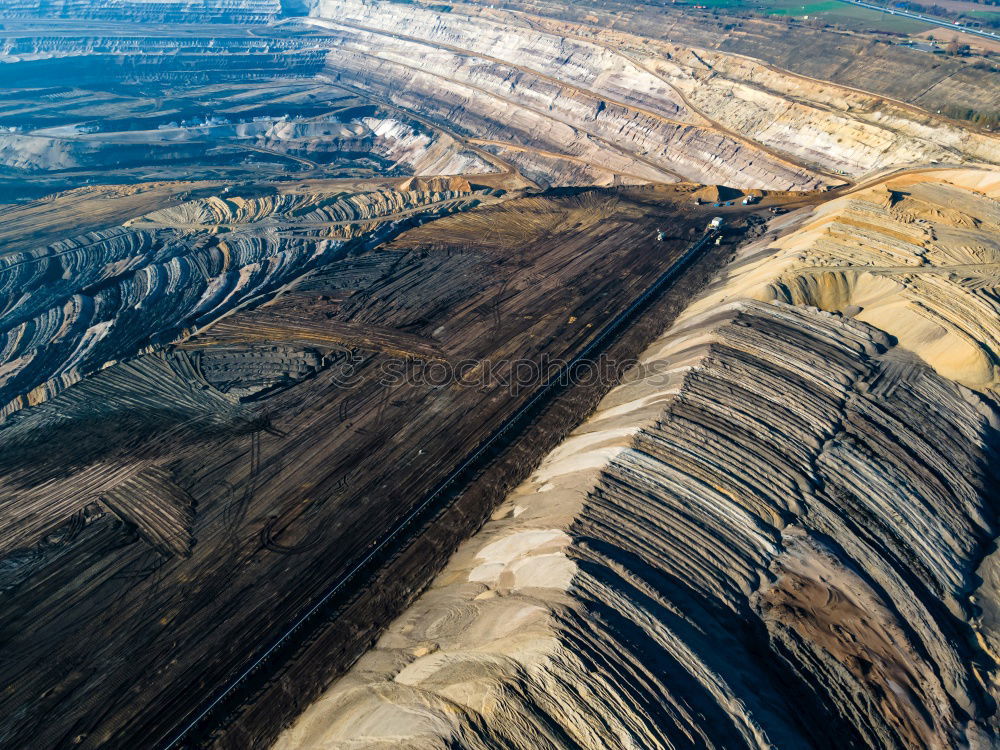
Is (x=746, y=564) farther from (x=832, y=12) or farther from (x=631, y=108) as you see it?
(x=832, y=12)

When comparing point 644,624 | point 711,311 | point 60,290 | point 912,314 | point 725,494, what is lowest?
point 60,290

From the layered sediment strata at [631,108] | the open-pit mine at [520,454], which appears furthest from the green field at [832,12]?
the open-pit mine at [520,454]

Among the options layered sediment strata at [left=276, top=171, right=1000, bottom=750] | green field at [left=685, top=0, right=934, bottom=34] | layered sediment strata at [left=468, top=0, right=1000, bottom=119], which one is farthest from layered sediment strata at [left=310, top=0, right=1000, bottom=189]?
layered sediment strata at [left=276, top=171, right=1000, bottom=750]

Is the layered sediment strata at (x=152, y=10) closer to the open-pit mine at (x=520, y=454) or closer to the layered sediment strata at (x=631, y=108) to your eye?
the layered sediment strata at (x=631, y=108)

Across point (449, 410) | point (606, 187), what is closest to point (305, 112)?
point (606, 187)

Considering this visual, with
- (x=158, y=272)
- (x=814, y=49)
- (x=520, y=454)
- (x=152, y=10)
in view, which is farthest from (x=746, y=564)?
(x=152, y=10)

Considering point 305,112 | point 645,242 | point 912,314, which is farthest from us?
point 305,112

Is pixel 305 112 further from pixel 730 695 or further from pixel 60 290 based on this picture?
pixel 730 695
